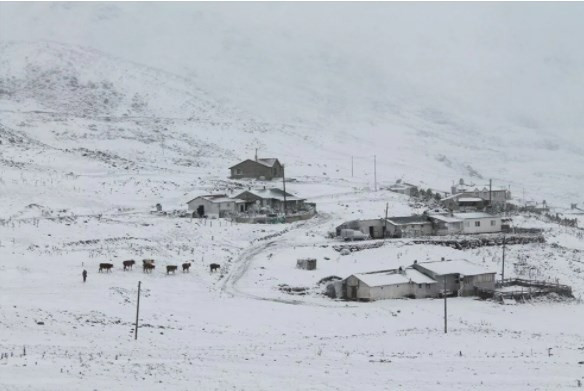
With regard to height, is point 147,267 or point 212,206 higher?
point 212,206

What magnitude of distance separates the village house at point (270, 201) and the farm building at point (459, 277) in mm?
25758

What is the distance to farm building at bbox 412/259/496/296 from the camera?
166 ft

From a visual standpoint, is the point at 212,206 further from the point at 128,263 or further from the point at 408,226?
the point at 128,263

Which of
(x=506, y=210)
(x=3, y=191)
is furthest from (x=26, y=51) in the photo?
(x=506, y=210)

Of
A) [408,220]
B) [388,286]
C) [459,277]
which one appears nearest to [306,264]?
[388,286]

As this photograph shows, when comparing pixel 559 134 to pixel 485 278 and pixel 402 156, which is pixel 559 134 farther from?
pixel 485 278

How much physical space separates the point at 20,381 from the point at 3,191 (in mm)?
52861

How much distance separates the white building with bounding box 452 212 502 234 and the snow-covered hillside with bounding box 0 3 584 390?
16.3ft

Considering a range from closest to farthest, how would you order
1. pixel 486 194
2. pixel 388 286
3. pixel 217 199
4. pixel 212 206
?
pixel 388 286 → pixel 212 206 → pixel 217 199 → pixel 486 194

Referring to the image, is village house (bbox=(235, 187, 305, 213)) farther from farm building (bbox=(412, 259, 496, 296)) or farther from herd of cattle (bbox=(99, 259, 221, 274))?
farm building (bbox=(412, 259, 496, 296))

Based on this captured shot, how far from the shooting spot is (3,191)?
6981cm

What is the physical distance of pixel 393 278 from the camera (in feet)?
162

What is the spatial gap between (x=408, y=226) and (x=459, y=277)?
16.5 metres

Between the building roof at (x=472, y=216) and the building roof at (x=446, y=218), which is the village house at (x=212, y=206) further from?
the building roof at (x=472, y=216)
